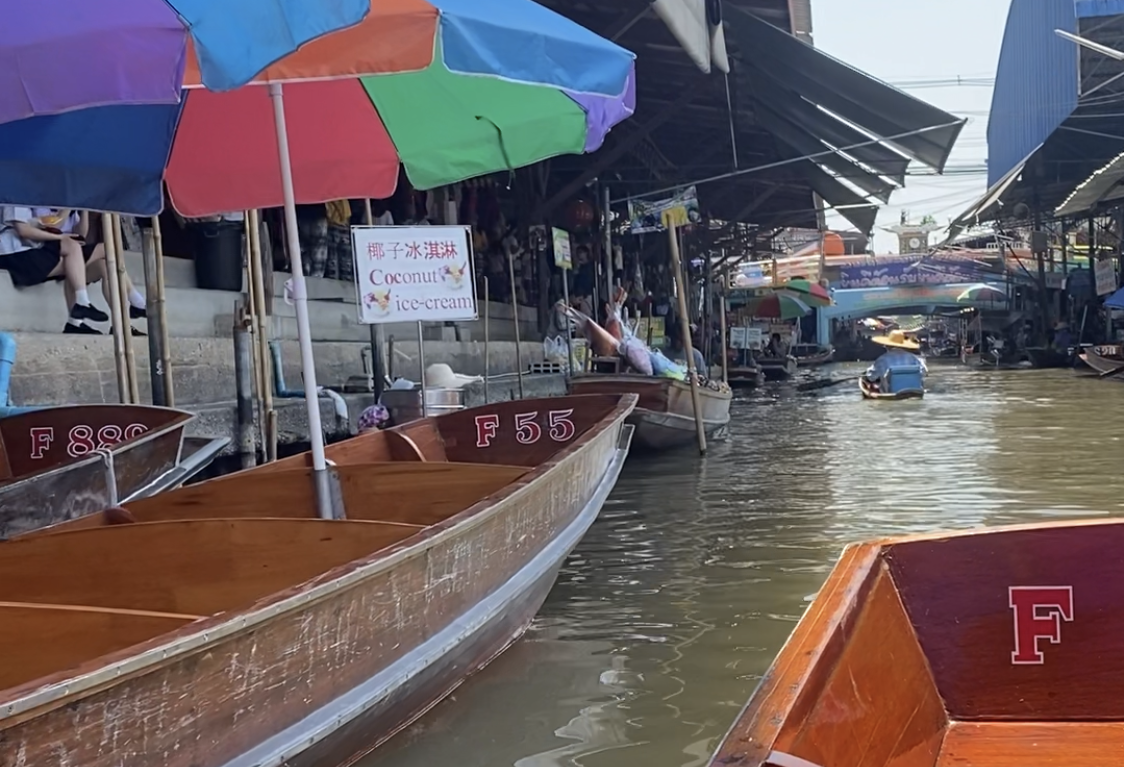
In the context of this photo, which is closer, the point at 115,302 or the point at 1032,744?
the point at 1032,744

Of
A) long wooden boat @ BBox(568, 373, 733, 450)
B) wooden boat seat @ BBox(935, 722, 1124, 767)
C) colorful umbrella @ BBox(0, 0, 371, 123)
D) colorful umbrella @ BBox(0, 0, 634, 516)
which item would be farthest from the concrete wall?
wooden boat seat @ BBox(935, 722, 1124, 767)

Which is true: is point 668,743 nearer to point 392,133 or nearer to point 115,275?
point 392,133

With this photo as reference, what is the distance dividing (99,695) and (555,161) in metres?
14.1

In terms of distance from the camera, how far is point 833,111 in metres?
12.9

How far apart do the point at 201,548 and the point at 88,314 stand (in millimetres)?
4720

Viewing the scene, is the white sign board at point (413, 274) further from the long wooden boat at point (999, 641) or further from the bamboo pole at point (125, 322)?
the long wooden boat at point (999, 641)

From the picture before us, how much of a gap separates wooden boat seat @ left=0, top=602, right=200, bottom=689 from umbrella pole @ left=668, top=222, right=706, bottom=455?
6.79 m

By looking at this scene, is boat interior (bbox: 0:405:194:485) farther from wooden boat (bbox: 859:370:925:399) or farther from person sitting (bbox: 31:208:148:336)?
wooden boat (bbox: 859:370:925:399)

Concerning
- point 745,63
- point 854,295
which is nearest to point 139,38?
point 745,63

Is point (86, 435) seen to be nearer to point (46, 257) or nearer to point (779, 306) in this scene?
point (46, 257)

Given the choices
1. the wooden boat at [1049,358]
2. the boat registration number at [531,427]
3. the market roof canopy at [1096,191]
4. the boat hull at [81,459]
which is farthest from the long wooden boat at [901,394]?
the boat hull at [81,459]

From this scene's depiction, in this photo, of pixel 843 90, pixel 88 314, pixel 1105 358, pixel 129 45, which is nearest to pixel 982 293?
pixel 1105 358

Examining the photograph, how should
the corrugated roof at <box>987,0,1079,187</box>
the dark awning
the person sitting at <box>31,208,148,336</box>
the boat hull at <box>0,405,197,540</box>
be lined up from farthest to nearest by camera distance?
the corrugated roof at <box>987,0,1079,187</box>, the dark awning, the person sitting at <box>31,208,148,336</box>, the boat hull at <box>0,405,197,540</box>

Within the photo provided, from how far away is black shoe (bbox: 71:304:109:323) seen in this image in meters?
7.14
